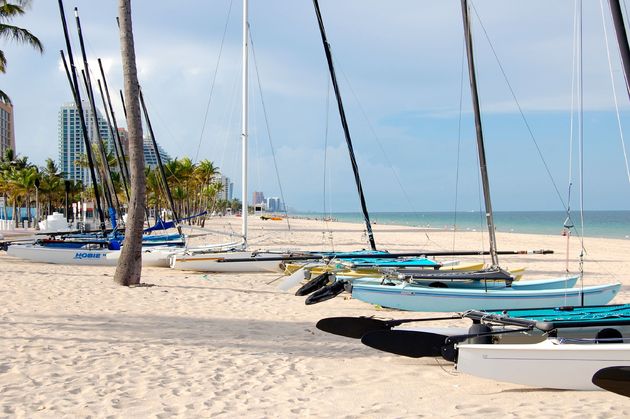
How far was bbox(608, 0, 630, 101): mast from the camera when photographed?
27.6 feet

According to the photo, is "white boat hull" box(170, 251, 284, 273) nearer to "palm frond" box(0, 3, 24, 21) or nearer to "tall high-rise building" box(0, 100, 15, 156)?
"palm frond" box(0, 3, 24, 21)

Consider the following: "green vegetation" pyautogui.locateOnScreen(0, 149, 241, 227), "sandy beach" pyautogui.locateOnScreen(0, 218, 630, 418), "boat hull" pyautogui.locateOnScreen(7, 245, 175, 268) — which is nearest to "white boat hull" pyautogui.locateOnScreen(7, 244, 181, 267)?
"boat hull" pyautogui.locateOnScreen(7, 245, 175, 268)

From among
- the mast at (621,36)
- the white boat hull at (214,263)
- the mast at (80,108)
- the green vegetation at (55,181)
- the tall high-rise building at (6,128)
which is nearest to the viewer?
the mast at (621,36)

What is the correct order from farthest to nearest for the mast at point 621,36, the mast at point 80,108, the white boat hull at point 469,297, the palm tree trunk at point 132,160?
the mast at point 80,108 < the palm tree trunk at point 132,160 < the white boat hull at point 469,297 < the mast at point 621,36

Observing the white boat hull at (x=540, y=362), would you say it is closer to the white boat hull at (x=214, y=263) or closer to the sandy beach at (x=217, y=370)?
the sandy beach at (x=217, y=370)

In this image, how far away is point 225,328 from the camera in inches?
368

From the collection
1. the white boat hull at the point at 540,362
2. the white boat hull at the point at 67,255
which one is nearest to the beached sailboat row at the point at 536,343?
the white boat hull at the point at 540,362

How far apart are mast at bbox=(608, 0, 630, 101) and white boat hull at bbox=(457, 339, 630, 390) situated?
13.5 ft

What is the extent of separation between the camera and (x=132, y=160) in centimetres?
1377

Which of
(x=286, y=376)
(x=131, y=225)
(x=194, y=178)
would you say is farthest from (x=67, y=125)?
(x=286, y=376)

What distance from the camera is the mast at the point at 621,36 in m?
8.41

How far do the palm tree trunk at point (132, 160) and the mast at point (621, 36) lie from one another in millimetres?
9832

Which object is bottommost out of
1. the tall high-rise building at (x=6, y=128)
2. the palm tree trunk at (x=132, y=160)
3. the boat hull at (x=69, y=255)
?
the boat hull at (x=69, y=255)

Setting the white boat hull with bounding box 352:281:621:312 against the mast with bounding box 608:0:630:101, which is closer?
the mast with bounding box 608:0:630:101
